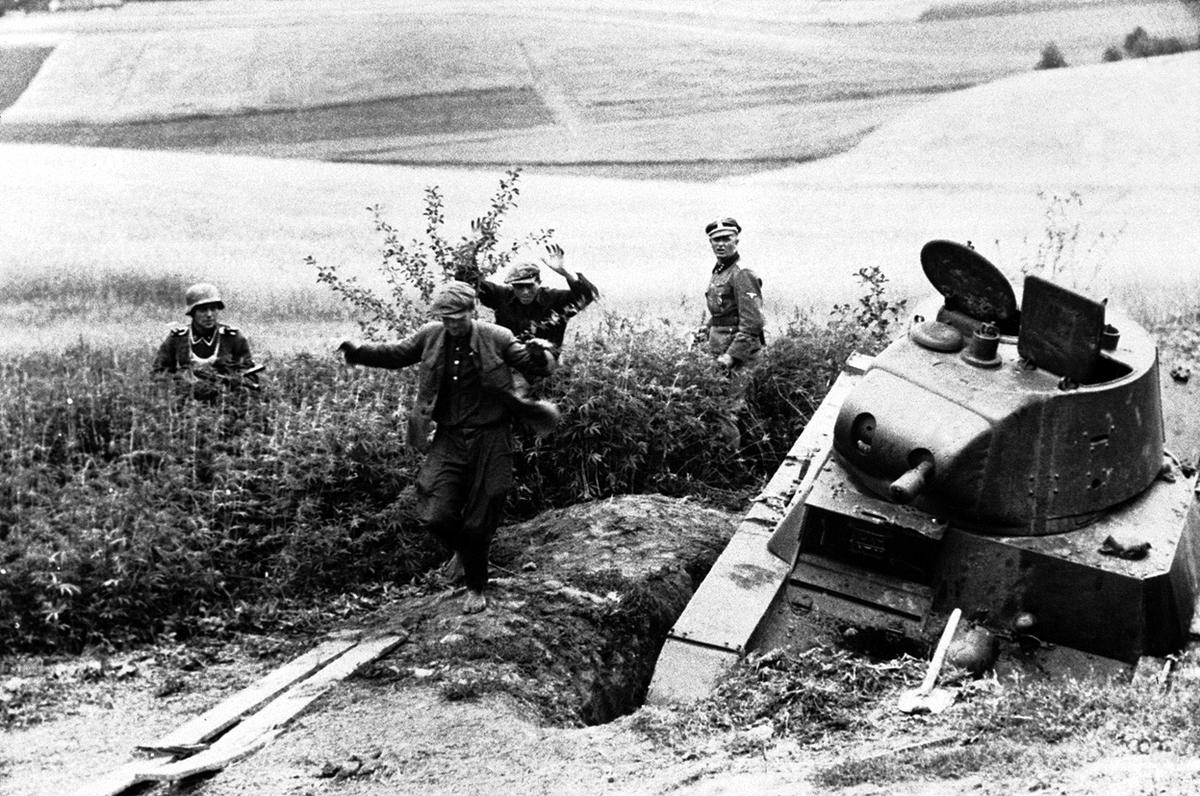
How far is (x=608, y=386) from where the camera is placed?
33.8ft

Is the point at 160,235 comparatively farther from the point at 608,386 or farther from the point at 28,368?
the point at 608,386

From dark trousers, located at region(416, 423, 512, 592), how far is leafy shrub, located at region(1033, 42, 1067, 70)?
7.51m

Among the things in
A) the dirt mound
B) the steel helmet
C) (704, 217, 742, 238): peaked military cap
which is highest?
(704, 217, 742, 238): peaked military cap

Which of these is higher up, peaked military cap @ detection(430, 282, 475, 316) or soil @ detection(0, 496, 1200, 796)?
peaked military cap @ detection(430, 282, 475, 316)

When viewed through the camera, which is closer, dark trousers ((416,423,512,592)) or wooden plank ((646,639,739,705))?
wooden plank ((646,639,739,705))

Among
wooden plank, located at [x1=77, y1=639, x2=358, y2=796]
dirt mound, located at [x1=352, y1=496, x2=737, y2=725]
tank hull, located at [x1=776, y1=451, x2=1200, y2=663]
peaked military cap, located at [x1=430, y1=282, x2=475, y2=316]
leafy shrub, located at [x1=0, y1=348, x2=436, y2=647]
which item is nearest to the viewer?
wooden plank, located at [x1=77, y1=639, x2=358, y2=796]

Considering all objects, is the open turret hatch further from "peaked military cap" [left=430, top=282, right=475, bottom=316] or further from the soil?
"peaked military cap" [left=430, top=282, right=475, bottom=316]

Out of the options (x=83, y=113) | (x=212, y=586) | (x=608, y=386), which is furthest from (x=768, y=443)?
(x=83, y=113)

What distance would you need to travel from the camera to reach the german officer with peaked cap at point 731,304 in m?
10.5

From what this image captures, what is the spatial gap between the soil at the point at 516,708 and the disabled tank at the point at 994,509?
0.64m

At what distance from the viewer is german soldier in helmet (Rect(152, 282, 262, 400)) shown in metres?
10.2

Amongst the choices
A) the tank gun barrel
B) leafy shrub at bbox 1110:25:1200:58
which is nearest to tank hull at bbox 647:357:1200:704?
the tank gun barrel

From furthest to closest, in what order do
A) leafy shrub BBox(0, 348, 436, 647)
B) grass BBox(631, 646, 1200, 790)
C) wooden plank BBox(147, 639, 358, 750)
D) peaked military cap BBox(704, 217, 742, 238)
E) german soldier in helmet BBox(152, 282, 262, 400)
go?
1. peaked military cap BBox(704, 217, 742, 238)
2. german soldier in helmet BBox(152, 282, 262, 400)
3. leafy shrub BBox(0, 348, 436, 647)
4. wooden plank BBox(147, 639, 358, 750)
5. grass BBox(631, 646, 1200, 790)

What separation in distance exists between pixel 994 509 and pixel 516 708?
8.40 ft
